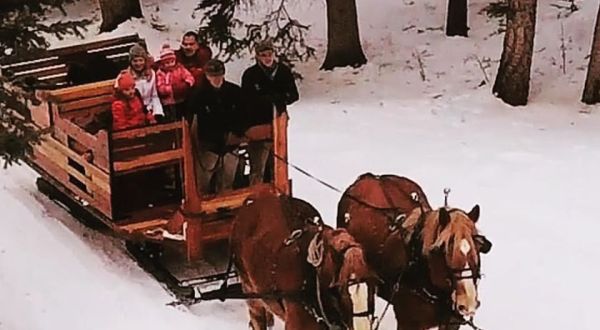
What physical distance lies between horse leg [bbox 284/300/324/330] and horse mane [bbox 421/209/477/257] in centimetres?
91

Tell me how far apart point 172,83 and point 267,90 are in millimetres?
1231

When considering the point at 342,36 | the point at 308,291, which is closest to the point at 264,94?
the point at 308,291

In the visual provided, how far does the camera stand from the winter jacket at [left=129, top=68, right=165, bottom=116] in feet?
37.0

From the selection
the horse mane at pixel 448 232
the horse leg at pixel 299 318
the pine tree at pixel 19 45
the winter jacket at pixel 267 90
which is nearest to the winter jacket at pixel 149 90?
the winter jacket at pixel 267 90

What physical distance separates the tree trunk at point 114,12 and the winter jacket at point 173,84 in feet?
29.3

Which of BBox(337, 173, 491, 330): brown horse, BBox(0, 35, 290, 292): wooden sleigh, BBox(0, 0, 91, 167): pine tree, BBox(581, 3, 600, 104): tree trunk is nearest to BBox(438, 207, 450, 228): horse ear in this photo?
BBox(337, 173, 491, 330): brown horse

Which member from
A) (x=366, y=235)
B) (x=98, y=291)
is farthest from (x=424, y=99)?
(x=366, y=235)

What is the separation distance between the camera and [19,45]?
9.41 meters

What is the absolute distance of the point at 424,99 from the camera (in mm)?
15961

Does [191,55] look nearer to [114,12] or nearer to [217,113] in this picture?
[217,113]

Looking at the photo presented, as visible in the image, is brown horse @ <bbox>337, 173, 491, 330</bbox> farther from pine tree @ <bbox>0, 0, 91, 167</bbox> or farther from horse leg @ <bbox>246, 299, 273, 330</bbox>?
pine tree @ <bbox>0, 0, 91, 167</bbox>

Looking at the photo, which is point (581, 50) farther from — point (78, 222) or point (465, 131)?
point (78, 222)

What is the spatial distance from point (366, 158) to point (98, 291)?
406cm

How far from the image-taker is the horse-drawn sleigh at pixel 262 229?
7.60 metres
